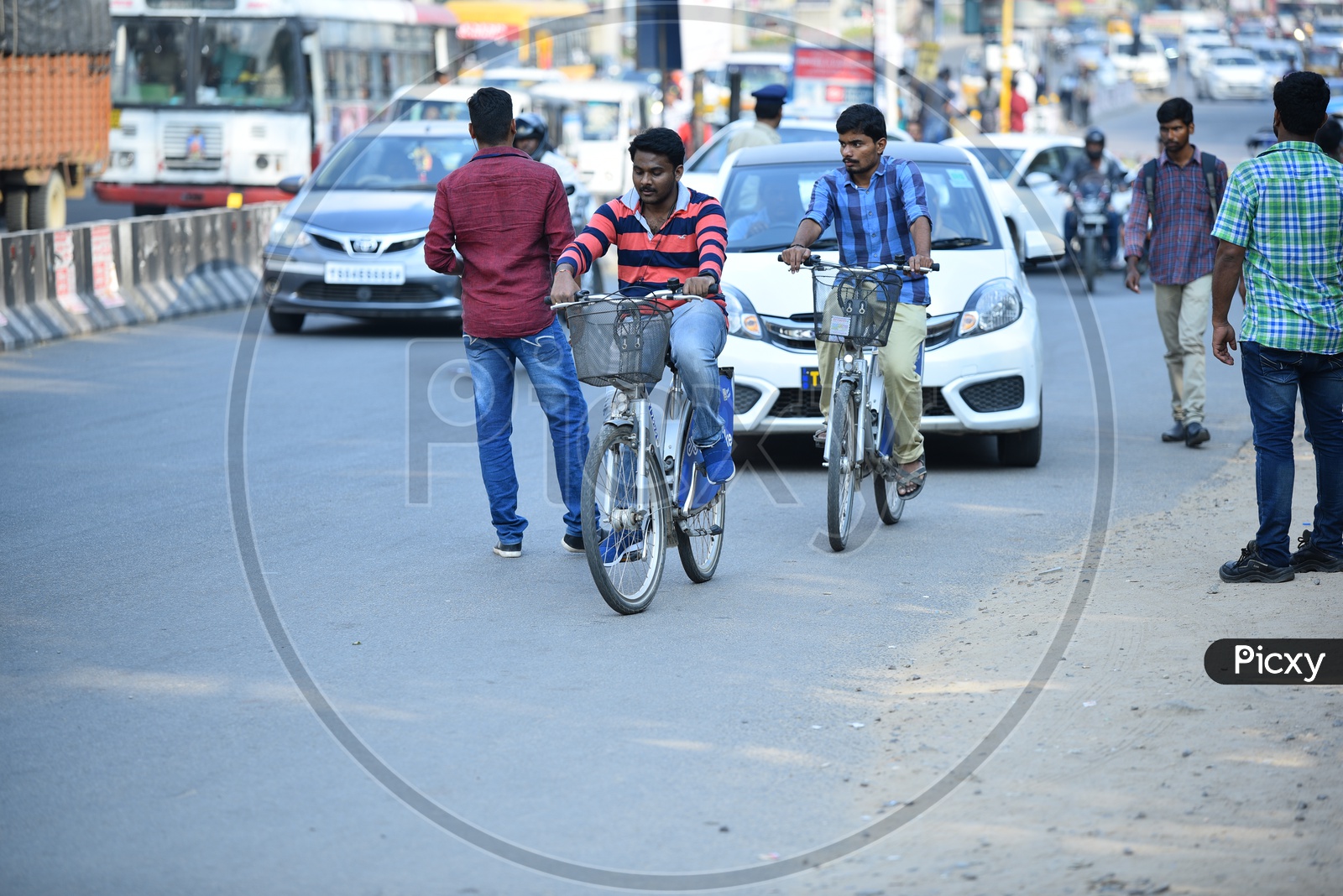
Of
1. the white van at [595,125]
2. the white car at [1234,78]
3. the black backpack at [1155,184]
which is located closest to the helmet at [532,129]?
the black backpack at [1155,184]

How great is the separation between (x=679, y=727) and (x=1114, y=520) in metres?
3.57

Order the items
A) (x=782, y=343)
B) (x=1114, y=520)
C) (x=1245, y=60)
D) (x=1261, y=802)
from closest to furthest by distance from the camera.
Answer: (x=1261, y=802), (x=1114, y=520), (x=782, y=343), (x=1245, y=60)

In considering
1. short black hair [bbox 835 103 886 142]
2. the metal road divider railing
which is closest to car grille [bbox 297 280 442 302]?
the metal road divider railing

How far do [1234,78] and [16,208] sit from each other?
162 feet

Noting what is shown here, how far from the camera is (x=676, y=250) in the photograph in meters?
6.31

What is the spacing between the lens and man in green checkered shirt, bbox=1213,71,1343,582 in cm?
599

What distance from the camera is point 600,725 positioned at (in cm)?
481

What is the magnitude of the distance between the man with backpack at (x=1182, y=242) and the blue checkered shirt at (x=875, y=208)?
2.79 meters

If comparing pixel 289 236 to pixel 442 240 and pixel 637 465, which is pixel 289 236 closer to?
pixel 442 240

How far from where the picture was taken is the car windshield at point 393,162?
16.0 m

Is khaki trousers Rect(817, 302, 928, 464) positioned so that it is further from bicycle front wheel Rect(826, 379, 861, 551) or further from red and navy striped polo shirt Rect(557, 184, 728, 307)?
red and navy striped polo shirt Rect(557, 184, 728, 307)

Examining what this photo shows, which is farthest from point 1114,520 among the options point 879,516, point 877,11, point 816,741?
point 877,11

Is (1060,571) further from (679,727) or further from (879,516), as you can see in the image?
(679,727)

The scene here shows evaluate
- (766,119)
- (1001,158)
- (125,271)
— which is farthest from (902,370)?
(1001,158)
